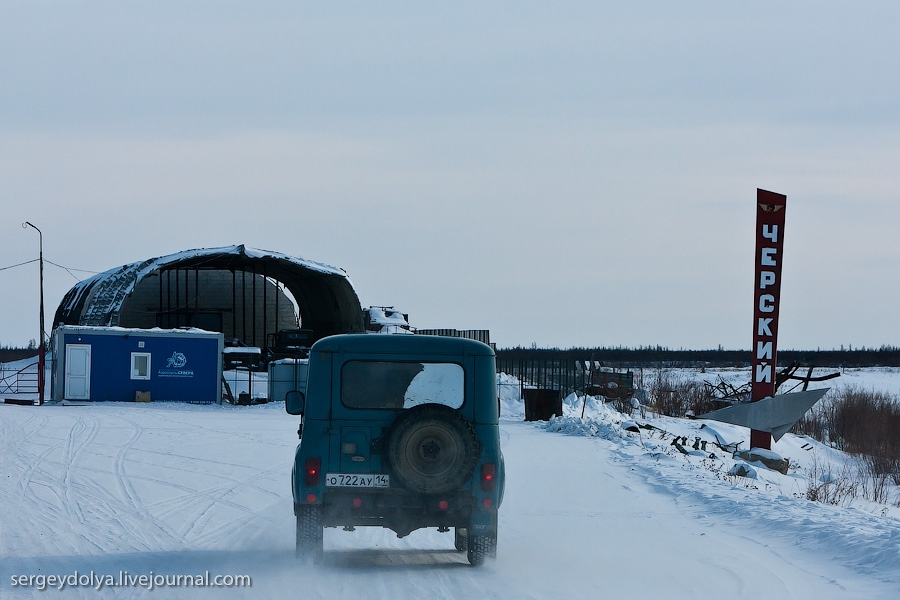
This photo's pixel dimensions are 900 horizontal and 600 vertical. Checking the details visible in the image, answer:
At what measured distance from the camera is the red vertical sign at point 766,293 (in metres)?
27.5

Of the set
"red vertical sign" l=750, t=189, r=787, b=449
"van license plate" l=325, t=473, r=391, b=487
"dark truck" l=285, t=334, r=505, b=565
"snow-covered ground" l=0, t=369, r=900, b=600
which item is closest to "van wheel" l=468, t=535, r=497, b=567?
"dark truck" l=285, t=334, r=505, b=565

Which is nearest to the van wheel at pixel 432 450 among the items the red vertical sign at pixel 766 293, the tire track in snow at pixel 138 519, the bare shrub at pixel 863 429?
the tire track in snow at pixel 138 519

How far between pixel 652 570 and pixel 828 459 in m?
25.2

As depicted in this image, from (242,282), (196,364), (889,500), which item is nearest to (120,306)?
(196,364)

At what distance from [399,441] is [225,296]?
161 feet

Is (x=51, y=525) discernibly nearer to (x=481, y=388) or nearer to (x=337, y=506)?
(x=337, y=506)

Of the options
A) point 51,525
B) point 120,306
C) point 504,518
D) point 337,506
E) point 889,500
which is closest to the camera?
point 337,506

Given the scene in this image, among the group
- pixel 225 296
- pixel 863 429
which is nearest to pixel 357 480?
pixel 863 429

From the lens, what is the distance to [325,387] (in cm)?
908

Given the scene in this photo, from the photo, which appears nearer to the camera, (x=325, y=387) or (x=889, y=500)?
(x=325, y=387)

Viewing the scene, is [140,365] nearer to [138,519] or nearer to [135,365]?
[135,365]

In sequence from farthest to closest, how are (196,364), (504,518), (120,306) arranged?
(120,306)
(196,364)
(504,518)

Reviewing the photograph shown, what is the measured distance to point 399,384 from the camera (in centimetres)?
915

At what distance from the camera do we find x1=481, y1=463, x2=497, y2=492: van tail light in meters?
8.92
